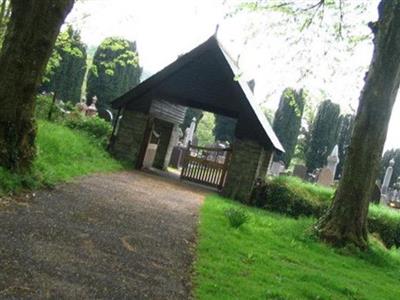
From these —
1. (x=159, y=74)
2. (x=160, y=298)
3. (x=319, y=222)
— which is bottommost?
(x=160, y=298)

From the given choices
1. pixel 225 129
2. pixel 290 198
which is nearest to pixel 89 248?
pixel 290 198

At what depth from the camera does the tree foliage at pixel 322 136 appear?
43.5 m

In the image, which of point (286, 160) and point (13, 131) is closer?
point (13, 131)

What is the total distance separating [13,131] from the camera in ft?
26.5

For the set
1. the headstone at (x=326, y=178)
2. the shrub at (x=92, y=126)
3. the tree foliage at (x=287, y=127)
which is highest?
the tree foliage at (x=287, y=127)

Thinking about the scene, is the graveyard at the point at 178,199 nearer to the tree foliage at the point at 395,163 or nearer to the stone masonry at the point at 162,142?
the stone masonry at the point at 162,142

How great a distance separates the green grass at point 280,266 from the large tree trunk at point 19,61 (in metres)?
3.59

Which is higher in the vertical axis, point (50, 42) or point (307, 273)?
point (50, 42)

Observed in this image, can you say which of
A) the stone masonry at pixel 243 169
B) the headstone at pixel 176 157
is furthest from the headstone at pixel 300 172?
the stone masonry at pixel 243 169

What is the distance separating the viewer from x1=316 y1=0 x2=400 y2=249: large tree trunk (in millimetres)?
10992

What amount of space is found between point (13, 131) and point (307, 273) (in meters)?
5.35

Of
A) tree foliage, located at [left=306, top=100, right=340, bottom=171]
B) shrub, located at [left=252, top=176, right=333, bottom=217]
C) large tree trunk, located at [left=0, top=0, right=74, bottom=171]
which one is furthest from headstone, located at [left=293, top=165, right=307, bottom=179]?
large tree trunk, located at [left=0, top=0, right=74, bottom=171]

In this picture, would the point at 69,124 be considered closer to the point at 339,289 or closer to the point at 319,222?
the point at 319,222

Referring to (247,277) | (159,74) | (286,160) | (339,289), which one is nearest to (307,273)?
(339,289)
